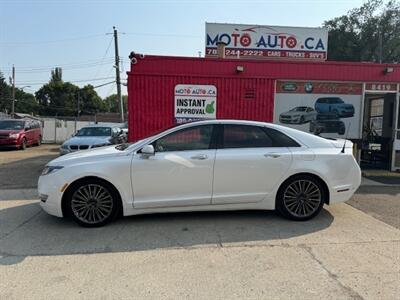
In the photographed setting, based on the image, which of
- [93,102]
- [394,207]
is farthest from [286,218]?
[93,102]

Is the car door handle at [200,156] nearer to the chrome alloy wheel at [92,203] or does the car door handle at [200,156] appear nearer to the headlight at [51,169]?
the chrome alloy wheel at [92,203]

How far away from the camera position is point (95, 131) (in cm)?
1501

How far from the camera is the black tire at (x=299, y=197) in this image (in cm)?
598

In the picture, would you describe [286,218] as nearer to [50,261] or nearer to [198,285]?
[198,285]

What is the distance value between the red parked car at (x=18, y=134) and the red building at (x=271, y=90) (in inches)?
461

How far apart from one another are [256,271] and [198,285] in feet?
2.33

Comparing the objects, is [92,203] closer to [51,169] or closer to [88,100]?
[51,169]

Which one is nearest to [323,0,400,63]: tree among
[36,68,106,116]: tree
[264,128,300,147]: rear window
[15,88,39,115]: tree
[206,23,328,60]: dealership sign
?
[206,23,328,60]: dealership sign

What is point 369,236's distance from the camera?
5.38 metres

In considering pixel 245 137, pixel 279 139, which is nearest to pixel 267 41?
pixel 279 139

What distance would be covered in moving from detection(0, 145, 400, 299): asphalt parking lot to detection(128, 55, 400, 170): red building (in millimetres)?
4937

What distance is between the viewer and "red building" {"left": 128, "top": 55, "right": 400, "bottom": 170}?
35.2 ft

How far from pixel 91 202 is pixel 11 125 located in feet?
58.1

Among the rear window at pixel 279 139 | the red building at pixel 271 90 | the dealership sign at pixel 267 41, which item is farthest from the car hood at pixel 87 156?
the dealership sign at pixel 267 41
